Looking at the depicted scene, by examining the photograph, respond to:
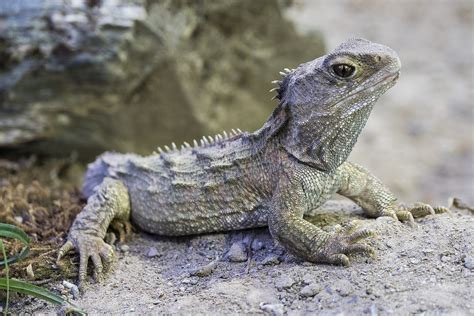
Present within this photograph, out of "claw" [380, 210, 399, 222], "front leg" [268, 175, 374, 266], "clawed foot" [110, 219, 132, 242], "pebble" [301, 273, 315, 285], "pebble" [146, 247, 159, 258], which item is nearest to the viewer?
"pebble" [301, 273, 315, 285]

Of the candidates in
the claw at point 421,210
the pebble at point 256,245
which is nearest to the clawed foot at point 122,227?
the pebble at point 256,245

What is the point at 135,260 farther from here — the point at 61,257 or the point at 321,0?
the point at 321,0

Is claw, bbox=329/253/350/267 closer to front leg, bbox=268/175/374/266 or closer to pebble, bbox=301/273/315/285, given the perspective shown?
front leg, bbox=268/175/374/266

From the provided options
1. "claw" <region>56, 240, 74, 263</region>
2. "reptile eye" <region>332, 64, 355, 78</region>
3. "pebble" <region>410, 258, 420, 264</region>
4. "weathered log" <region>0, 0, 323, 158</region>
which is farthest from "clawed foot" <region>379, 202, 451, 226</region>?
"weathered log" <region>0, 0, 323, 158</region>

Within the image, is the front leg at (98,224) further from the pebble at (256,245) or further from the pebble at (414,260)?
the pebble at (414,260)

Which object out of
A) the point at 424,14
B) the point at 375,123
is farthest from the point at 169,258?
the point at 424,14

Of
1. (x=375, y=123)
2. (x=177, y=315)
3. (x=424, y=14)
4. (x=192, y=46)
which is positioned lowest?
(x=177, y=315)

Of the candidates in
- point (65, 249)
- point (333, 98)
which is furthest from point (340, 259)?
point (65, 249)

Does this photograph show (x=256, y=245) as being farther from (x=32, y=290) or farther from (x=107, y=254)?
(x=32, y=290)
